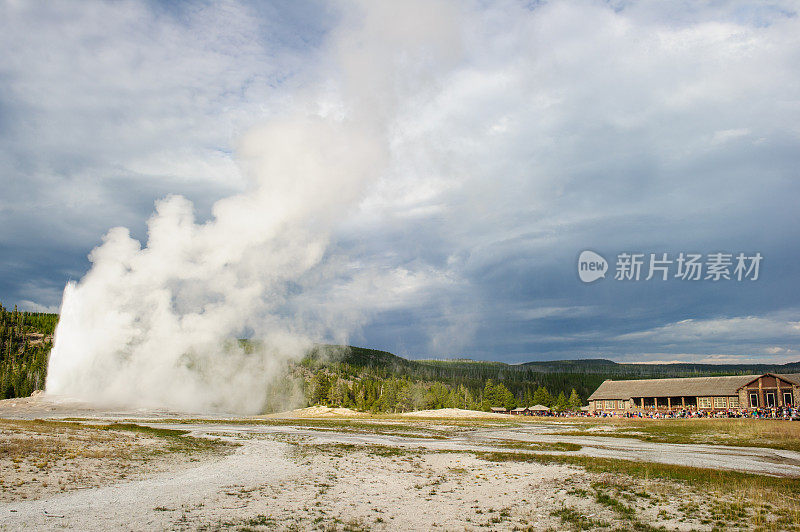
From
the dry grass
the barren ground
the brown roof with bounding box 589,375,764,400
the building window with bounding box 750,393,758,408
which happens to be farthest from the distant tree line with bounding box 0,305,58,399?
the building window with bounding box 750,393,758,408

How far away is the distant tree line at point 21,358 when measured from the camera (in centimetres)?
12525

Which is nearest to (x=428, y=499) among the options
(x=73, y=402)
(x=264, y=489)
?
(x=264, y=489)

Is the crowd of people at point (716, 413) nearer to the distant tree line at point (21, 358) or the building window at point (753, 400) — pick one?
the building window at point (753, 400)

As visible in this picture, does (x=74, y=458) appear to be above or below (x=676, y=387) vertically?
below

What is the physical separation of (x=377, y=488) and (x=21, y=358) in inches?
7105

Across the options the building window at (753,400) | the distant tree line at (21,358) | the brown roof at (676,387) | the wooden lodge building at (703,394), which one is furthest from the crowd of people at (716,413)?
the distant tree line at (21,358)

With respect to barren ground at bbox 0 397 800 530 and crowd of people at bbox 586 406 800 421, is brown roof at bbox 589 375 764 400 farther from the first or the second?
barren ground at bbox 0 397 800 530

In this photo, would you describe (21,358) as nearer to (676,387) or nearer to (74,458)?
(74,458)

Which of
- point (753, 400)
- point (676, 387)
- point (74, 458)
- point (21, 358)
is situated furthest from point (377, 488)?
point (21, 358)

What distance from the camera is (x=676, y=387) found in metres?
101

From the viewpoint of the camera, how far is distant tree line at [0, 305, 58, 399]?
411 feet

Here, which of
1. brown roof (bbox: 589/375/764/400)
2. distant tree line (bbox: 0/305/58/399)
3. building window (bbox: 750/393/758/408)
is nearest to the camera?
building window (bbox: 750/393/758/408)

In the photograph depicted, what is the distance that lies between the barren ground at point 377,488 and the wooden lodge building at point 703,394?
65.0m

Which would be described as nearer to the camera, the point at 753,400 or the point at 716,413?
the point at 753,400
